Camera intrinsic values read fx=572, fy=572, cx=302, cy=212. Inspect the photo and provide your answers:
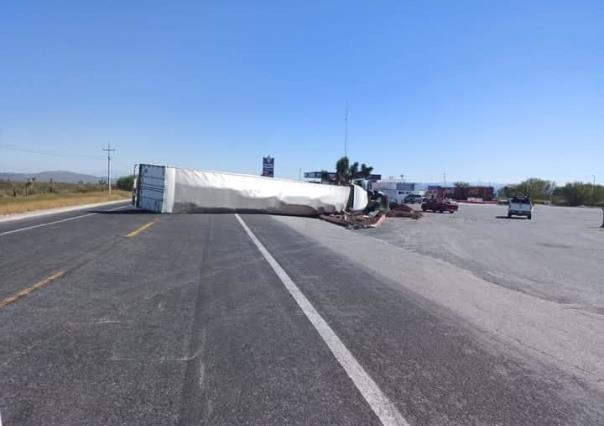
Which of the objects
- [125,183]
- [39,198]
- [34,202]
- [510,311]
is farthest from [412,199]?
[510,311]

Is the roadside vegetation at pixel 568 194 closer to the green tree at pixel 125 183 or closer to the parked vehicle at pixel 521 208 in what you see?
the parked vehicle at pixel 521 208

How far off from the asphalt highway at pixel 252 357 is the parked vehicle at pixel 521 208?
42402 mm

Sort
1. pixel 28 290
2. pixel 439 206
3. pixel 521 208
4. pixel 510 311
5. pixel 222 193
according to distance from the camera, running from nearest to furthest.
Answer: pixel 28 290 → pixel 510 311 → pixel 222 193 → pixel 521 208 → pixel 439 206

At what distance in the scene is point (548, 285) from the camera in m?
12.0

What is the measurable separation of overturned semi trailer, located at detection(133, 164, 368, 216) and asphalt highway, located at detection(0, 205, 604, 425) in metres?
18.4

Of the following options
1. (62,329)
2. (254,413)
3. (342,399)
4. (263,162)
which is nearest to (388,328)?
(342,399)

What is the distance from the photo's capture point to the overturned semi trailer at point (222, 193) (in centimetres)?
2908

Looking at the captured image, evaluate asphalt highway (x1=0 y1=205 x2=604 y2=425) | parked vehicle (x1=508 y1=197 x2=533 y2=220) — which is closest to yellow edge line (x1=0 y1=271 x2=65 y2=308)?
asphalt highway (x1=0 y1=205 x2=604 y2=425)

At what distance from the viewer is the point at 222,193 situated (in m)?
31.0

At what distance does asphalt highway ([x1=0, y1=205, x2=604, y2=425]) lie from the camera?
4.39m

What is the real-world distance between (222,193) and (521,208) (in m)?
30.1

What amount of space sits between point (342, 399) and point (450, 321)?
3426mm

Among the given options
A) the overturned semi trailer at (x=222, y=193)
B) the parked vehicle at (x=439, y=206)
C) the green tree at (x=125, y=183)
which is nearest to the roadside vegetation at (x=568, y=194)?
the parked vehicle at (x=439, y=206)

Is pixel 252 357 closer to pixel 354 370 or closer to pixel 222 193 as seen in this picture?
pixel 354 370
